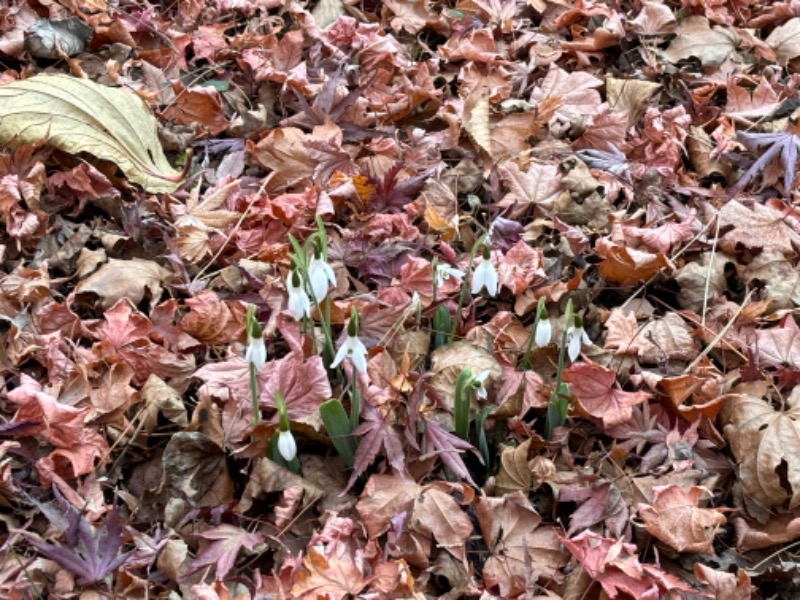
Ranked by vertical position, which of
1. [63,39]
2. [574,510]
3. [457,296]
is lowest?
[574,510]

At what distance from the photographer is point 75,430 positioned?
152 cm

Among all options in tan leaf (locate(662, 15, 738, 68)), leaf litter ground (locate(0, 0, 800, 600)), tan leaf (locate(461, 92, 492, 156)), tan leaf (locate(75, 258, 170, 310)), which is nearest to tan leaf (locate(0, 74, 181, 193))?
leaf litter ground (locate(0, 0, 800, 600))

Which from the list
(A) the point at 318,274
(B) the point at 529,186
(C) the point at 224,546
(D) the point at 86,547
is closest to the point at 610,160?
(B) the point at 529,186

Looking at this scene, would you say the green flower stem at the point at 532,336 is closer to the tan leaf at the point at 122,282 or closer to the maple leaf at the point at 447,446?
the maple leaf at the point at 447,446

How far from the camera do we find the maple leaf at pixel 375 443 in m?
1.46

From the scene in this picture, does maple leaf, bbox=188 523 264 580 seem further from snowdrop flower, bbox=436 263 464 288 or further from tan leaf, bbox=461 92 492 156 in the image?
tan leaf, bbox=461 92 492 156

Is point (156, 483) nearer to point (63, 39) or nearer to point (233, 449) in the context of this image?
point (233, 449)

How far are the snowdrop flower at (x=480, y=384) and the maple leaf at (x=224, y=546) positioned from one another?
0.42 m

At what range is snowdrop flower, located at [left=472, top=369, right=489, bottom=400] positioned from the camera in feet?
4.77

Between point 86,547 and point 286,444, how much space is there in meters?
0.34

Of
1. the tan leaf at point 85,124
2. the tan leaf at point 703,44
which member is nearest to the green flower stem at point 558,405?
the tan leaf at point 85,124

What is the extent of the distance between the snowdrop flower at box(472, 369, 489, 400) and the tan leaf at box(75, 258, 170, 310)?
2.22 feet

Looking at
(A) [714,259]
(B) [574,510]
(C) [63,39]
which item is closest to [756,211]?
(A) [714,259]

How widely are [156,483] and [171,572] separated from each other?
206 mm
